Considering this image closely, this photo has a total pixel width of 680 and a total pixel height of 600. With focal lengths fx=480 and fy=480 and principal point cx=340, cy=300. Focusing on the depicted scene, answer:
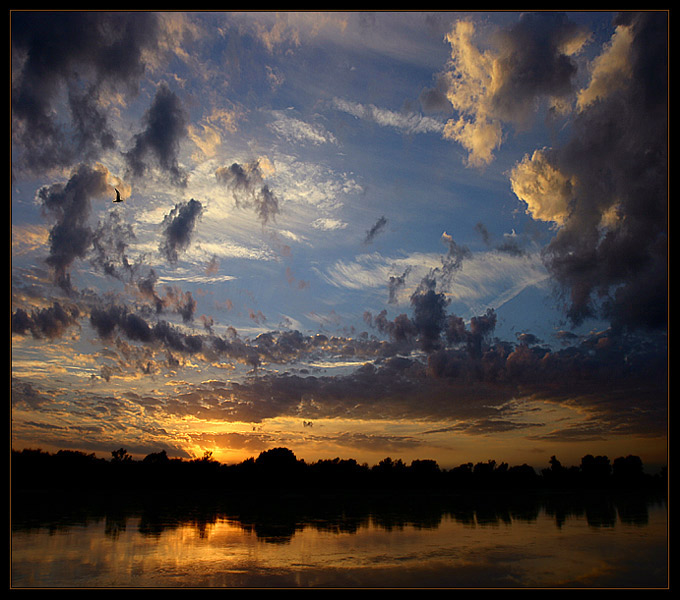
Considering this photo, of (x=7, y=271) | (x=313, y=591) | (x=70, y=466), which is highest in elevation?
(x=7, y=271)

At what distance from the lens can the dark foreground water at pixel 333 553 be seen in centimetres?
2603

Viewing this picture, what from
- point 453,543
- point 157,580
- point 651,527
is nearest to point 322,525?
point 453,543

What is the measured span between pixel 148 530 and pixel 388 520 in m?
25.5

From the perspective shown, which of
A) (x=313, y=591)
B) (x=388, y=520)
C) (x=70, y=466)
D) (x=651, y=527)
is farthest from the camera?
(x=70, y=466)

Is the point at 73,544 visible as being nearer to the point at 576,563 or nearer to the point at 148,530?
the point at 148,530

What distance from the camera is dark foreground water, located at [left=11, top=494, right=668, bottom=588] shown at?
1025 inches

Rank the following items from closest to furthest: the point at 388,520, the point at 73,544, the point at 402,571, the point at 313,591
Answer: the point at 313,591
the point at 402,571
the point at 73,544
the point at 388,520

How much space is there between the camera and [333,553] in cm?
3281

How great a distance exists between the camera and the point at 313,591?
Result: 2145 cm

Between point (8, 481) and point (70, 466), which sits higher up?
point (8, 481)

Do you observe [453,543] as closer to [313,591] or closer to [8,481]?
[313,591]

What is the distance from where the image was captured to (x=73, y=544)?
35250 mm

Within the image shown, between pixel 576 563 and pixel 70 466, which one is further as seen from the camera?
pixel 70 466

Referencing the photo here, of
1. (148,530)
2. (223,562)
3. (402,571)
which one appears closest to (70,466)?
(148,530)
